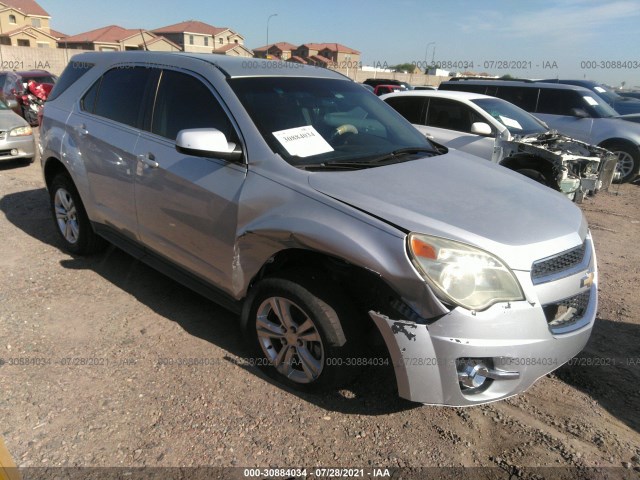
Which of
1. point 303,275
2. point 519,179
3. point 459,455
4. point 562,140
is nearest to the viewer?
point 459,455

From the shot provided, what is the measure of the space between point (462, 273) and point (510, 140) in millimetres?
5462

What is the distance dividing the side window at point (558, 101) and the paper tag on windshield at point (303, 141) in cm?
846

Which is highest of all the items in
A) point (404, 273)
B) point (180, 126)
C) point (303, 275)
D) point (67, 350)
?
point (180, 126)

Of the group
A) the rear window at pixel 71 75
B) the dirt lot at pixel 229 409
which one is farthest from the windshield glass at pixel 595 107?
the rear window at pixel 71 75

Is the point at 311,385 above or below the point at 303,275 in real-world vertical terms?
below

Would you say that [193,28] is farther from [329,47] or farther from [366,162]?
[366,162]

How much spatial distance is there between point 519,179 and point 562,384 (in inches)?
52.0

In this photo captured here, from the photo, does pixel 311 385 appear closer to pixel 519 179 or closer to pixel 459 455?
pixel 459 455

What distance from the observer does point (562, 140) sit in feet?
24.5

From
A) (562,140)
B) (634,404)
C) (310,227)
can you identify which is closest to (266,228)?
(310,227)

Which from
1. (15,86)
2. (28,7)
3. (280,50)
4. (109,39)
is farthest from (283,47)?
(15,86)

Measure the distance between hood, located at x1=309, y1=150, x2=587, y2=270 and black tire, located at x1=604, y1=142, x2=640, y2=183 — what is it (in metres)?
7.70

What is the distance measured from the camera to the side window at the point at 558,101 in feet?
31.7

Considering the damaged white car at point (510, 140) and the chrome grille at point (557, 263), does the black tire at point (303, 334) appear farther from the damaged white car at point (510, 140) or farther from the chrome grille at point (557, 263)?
the damaged white car at point (510, 140)
